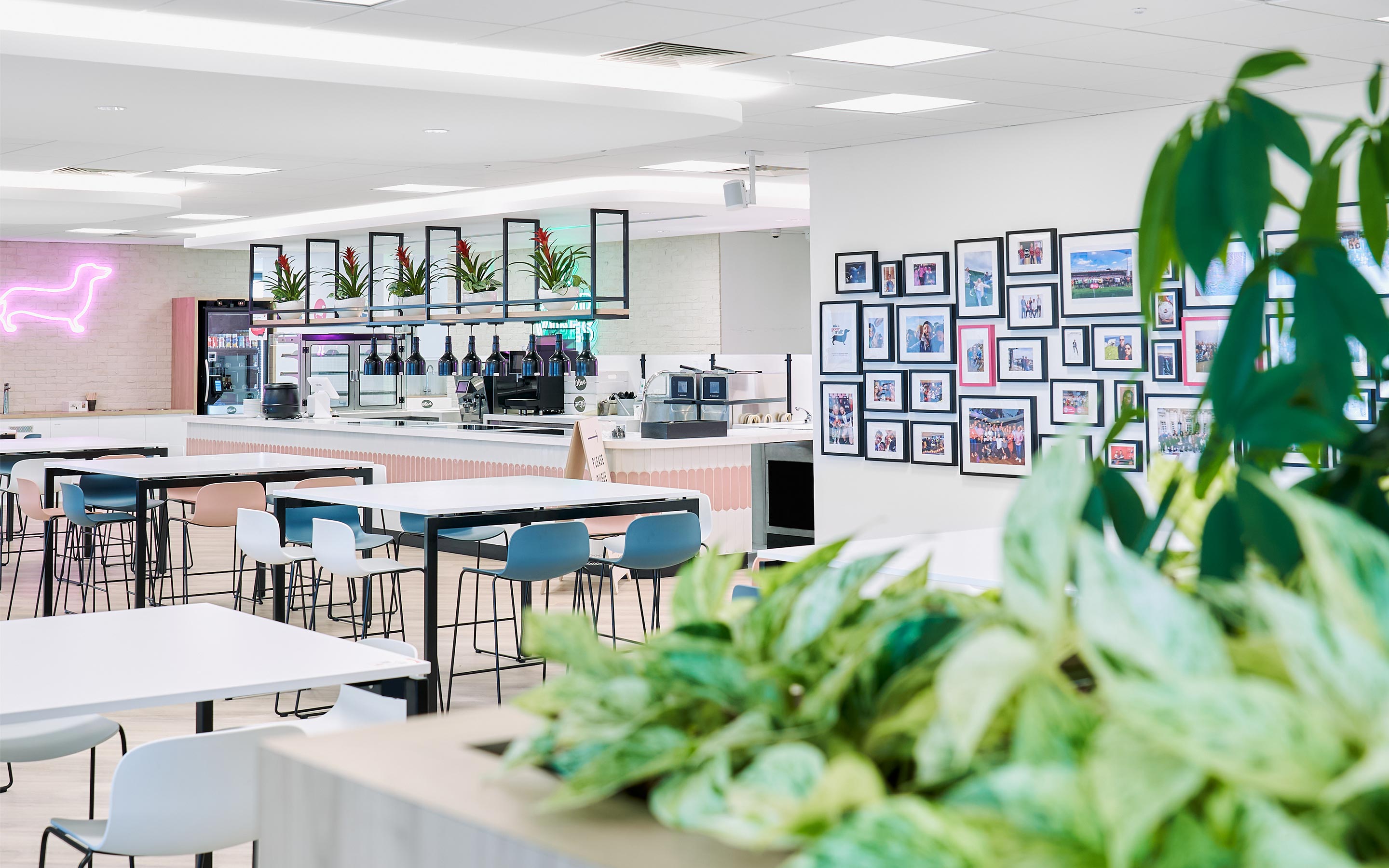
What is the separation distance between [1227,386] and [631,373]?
40.6 feet

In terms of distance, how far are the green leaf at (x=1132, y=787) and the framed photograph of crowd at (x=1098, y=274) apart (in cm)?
620

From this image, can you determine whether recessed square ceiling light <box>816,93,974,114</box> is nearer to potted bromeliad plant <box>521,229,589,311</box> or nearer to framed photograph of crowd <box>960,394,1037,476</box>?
framed photograph of crowd <box>960,394,1037,476</box>

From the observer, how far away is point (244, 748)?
2486 mm

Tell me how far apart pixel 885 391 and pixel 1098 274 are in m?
1.45

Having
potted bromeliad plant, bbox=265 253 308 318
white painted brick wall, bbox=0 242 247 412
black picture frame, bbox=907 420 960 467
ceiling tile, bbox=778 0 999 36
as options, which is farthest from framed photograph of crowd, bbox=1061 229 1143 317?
white painted brick wall, bbox=0 242 247 412

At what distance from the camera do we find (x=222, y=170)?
8.48 metres

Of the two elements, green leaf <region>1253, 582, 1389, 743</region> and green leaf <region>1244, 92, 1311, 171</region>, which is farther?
green leaf <region>1244, 92, 1311, 171</region>

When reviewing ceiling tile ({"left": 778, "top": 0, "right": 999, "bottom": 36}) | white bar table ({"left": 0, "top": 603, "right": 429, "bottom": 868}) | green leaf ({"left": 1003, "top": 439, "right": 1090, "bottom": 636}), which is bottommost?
white bar table ({"left": 0, "top": 603, "right": 429, "bottom": 868})

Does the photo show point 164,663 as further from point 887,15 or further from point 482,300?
point 482,300

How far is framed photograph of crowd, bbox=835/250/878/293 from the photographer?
7590 millimetres

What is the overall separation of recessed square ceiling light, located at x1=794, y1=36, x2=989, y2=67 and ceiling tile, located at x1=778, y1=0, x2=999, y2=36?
0.25 metres

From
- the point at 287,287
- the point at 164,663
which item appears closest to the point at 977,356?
the point at 164,663

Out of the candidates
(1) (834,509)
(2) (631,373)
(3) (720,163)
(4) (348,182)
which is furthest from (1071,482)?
(2) (631,373)

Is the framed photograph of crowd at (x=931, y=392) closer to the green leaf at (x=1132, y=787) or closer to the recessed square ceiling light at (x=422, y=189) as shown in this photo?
the recessed square ceiling light at (x=422, y=189)
